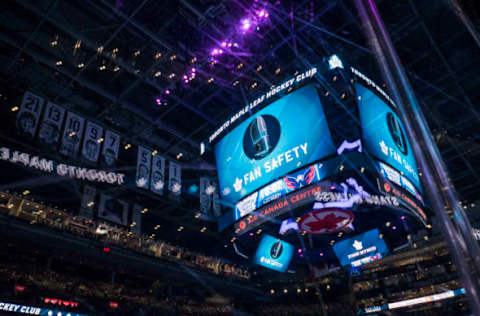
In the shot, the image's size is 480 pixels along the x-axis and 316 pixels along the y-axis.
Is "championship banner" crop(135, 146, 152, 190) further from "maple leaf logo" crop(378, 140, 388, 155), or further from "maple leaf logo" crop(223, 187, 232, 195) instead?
"maple leaf logo" crop(378, 140, 388, 155)

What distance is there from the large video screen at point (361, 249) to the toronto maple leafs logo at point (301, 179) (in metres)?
2.95

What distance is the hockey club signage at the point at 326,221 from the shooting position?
730cm

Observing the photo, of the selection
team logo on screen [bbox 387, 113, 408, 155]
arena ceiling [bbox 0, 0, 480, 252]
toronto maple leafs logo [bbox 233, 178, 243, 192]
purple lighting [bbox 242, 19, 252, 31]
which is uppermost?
arena ceiling [bbox 0, 0, 480, 252]

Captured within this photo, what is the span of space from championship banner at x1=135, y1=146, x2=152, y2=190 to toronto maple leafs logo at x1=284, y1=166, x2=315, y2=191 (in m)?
5.14

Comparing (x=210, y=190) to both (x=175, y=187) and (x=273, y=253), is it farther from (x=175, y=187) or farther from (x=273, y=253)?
(x=273, y=253)

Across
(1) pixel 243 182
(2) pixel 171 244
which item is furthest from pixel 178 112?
(2) pixel 171 244

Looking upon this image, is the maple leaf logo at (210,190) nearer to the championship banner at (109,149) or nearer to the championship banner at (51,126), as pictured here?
the championship banner at (109,149)

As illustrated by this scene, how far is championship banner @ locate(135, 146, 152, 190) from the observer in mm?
10622

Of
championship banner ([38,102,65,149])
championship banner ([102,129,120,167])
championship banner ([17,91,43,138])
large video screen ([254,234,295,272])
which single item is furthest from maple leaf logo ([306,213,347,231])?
championship banner ([17,91,43,138])

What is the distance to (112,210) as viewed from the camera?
13078 mm

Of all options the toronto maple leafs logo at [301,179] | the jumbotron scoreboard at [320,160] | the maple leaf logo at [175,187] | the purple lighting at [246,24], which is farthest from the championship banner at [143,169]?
the toronto maple leafs logo at [301,179]

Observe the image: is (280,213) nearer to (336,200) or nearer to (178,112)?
(336,200)

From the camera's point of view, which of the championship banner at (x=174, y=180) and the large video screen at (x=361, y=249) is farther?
the championship banner at (x=174, y=180)

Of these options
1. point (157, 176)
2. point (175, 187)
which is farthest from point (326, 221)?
point (157, 176)
